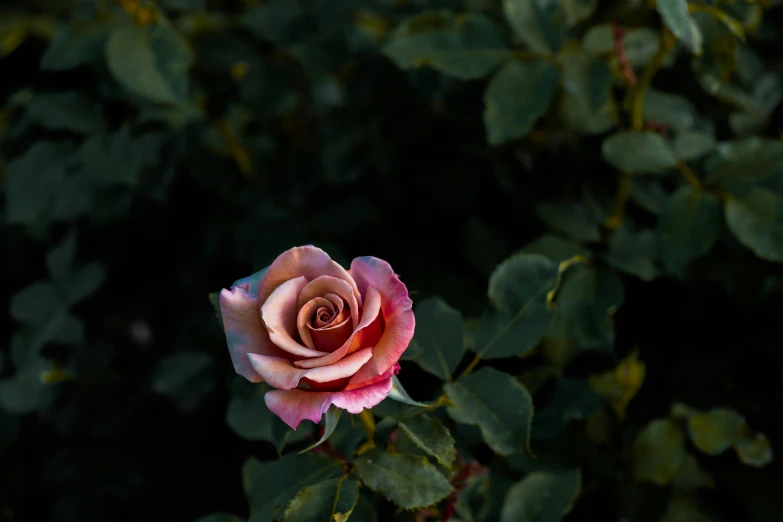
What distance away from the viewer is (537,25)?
4.00 feet

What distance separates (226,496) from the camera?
68.9 inches

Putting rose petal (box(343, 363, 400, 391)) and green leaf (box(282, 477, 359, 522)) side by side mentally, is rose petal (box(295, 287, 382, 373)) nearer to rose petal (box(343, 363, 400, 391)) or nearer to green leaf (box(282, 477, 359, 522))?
rose petal (box(343, 363, 400, 391))

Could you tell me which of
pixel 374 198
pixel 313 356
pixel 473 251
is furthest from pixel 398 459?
pixel 374 198

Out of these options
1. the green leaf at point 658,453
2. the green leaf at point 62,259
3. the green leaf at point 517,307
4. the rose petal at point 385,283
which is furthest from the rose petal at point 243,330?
the green leaf at point 62,259

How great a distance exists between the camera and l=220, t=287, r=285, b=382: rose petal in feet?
2.30

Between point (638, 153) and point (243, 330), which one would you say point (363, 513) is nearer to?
point (243, 330)

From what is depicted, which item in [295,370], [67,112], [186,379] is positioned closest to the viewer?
[295,370]

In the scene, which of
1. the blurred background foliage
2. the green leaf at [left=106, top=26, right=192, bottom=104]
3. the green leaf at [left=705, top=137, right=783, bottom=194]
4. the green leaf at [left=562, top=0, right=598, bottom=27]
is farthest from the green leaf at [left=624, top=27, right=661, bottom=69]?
the green leaf at [left=106, top=26, right=192, bottom=104]

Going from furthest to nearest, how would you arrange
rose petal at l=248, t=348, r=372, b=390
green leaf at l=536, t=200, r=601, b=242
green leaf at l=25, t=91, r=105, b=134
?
1. green leaf at l=25, t=91, r=105, b=134
2. green leaf at l=536, t=200, r=601, b=242
3. rose petal at l=248, t=348, r=372, b=390

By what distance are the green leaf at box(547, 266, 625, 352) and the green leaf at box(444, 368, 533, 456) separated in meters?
0.29

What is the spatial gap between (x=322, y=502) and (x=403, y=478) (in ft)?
0.30

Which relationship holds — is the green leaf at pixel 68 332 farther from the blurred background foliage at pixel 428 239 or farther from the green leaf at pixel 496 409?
the green leaf at pixel 496 409

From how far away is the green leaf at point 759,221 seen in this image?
3.53 feet

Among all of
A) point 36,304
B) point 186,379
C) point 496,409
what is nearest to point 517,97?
point 496,409
